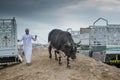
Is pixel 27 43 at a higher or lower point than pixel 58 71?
higher

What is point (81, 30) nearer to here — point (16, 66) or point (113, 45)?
point (113, 45)

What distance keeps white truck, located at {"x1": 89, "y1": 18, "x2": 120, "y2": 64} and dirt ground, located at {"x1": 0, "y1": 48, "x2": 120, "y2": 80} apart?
5.43ft

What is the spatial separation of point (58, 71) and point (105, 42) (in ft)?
16.8

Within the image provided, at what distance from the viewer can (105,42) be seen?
62.4 feet

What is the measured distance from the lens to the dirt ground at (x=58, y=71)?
1411cm

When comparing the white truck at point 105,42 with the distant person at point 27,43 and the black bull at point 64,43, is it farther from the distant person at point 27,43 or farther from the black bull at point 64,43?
the distant person at point 27,43

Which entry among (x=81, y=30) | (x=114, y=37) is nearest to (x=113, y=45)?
(x=114, y=37)

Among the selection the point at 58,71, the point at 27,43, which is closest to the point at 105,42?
the point at 27,43

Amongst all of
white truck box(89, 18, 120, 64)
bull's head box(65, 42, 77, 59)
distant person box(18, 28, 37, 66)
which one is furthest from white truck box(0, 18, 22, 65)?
white truck box(89, 18, 120, 64)

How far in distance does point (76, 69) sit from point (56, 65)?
1332 mm

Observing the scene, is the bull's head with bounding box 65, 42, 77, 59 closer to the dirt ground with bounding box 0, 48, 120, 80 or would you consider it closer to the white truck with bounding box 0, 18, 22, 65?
the dirt ground with bounding box 0, 48, 120, 80

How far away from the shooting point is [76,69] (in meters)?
15.4

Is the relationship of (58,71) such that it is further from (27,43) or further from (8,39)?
(8,39)

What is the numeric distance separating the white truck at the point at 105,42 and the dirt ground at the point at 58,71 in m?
1.66
